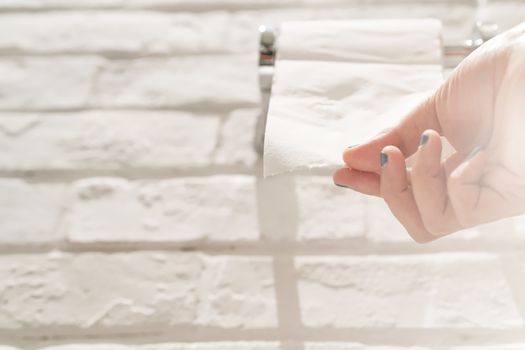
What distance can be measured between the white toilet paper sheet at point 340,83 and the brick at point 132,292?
0.21 m

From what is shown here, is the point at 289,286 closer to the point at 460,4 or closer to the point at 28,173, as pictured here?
the point at 28,173

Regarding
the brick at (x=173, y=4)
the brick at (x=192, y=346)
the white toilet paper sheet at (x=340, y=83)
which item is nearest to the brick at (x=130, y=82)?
the brick at (x=173, y=4)

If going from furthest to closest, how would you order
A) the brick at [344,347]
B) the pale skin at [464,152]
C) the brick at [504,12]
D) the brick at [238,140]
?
the brick at [504,12]
the brick at [238,140]
the brick at [344,347]
the pale skin at [464,152]

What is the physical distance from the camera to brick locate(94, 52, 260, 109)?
2.94 ft

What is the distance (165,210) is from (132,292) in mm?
114

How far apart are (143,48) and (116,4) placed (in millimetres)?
113

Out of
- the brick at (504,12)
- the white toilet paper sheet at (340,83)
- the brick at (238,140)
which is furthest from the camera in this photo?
the brick at (504,12)

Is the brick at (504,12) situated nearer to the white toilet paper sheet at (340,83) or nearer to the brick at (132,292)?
the white toilet paper sheet at (340,83)

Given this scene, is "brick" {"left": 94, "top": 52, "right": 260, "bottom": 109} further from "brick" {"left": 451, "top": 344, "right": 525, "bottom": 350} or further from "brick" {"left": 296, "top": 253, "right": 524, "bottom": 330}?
"brick" {"left": 451, "top": 344, "right": 525, "bottom": 350}

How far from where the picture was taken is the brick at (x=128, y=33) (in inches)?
37.9

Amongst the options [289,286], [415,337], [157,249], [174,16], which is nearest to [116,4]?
[174,16]

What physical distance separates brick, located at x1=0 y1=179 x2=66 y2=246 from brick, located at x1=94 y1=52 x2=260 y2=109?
0.16 m

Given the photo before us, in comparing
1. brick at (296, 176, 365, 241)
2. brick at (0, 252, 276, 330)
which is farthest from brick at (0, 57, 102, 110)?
brick at (296, 176, 365, 241)

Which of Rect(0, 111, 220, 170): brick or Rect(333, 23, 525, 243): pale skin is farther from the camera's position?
Rect(0, 111, 220, 170): brick
